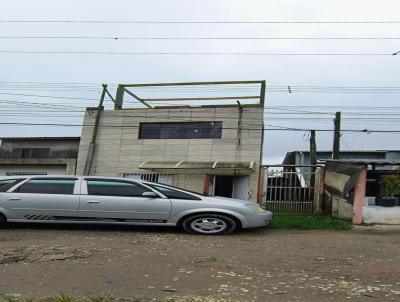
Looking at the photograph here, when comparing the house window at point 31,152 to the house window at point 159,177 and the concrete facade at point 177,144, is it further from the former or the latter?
the house window at point 159,177

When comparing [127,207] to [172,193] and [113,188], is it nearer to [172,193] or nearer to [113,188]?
[113,188]

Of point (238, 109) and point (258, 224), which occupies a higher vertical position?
point (238, 109)

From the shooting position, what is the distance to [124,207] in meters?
10.0

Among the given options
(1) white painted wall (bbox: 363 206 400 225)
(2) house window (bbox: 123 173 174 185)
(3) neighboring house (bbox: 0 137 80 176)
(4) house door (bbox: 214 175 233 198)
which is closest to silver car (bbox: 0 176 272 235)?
(1) white painted wall (bbox: 363 206 400 225)

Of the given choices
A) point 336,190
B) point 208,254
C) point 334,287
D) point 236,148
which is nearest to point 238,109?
point 236,148

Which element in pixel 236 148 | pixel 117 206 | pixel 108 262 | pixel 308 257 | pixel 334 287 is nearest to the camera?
pixel 334 287

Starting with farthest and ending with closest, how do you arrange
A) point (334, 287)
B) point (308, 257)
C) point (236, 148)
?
point (236, 148), point (308, 257), point (334, 287)

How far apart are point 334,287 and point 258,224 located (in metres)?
4.37

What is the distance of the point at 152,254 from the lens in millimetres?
7641

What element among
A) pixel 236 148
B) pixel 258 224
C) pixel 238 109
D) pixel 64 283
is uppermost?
pixel 238 109

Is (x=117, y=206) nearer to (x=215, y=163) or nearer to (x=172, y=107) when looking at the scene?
Result: (x=215, y=163)

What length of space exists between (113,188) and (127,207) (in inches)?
20.9

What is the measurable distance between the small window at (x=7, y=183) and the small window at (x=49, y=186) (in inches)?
7.2

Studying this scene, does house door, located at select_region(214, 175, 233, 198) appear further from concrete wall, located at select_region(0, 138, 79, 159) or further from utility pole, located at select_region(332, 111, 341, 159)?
concrete wall, located at select_region(0, 138, 79, 159)
